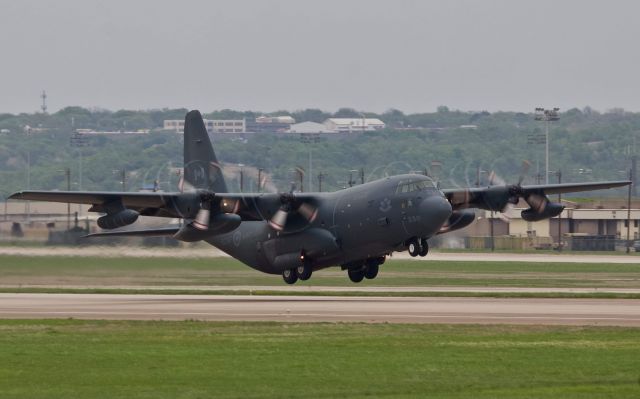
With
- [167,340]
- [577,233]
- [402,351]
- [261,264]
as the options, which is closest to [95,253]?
[261,264]

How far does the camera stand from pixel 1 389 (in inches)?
889

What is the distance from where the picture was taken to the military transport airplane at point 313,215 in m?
48.0

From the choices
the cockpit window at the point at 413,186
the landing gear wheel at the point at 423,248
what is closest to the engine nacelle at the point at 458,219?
the landing gear wheel at the point at 423,248

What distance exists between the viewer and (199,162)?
57781mm

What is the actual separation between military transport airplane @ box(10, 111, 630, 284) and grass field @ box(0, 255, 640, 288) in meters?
2.04

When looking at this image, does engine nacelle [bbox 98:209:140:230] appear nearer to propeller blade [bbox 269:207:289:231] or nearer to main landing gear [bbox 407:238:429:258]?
propeller blade [bbox 269:207:289:231]

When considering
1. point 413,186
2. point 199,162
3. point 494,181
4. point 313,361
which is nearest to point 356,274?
point 413,186

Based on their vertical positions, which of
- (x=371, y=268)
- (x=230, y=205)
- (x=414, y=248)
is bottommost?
(x=371, y=268)

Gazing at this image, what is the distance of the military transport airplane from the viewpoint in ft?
158

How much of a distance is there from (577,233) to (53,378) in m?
121

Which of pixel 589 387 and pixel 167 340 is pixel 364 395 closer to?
pixel 589 387

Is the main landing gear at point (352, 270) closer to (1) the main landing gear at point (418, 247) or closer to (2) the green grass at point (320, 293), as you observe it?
(2) the green grass at point (320, 293)

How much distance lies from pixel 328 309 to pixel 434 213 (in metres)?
7.15

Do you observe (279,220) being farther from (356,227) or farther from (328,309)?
(328,309)
